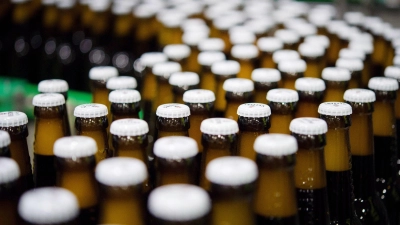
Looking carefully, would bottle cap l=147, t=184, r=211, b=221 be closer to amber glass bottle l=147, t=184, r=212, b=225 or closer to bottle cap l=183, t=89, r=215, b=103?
amber glass bottle l=147, t=184, r=212, b=225

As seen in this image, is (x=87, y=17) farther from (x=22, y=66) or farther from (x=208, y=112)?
(x=208, y=112)

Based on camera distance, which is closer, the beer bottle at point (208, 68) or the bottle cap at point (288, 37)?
the beer bottle at point (208, 68)

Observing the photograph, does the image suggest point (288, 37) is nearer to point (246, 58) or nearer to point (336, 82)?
point (246, 58)

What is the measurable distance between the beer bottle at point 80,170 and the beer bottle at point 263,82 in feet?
1.86

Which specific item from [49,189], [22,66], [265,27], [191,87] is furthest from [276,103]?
[22,66]

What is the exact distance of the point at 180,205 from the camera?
55 cm

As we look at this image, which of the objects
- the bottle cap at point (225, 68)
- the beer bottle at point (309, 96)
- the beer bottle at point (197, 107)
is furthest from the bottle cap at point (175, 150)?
the bottle cap at point (225, 68)

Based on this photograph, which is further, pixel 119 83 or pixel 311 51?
pixel 311 51

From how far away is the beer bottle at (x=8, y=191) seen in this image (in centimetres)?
66

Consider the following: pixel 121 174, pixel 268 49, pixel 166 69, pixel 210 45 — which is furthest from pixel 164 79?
pixel 121 174

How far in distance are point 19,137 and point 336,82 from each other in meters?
0.77

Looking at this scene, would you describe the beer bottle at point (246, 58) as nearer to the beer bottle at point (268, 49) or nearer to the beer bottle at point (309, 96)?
the beer bottle at point (268, 49)

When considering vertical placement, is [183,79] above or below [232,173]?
above

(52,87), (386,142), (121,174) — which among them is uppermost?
(52,87)
